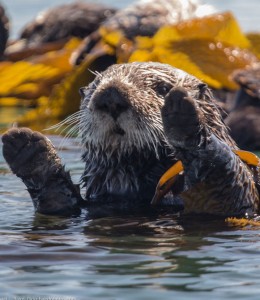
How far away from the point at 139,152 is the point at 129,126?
0.93 ft

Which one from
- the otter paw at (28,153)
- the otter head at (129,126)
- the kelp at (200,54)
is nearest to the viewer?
the otter paw at (28,153)

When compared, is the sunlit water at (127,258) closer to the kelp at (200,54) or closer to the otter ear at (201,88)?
the otter ear at (201,88)

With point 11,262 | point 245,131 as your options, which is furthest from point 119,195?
point 245,131

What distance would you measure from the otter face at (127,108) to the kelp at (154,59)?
475cm

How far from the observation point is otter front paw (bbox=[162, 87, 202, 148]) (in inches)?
164

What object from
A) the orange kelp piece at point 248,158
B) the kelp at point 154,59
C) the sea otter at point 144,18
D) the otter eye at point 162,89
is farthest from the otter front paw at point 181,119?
the sea otter at point 144,18

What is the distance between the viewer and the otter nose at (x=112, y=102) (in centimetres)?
478

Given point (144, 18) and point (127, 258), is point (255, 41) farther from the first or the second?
point (127, 258)

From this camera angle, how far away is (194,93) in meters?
5.35

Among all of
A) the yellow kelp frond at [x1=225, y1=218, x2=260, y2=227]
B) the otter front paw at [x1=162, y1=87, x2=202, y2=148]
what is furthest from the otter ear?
the otter front paw at [x1=162, y1=87, x2=202, y2=148]

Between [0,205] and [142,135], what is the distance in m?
1.23

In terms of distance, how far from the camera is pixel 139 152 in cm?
517

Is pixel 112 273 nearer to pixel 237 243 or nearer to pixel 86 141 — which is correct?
pixel 237 243

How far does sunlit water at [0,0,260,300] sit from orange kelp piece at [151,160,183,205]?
139 millimetres
